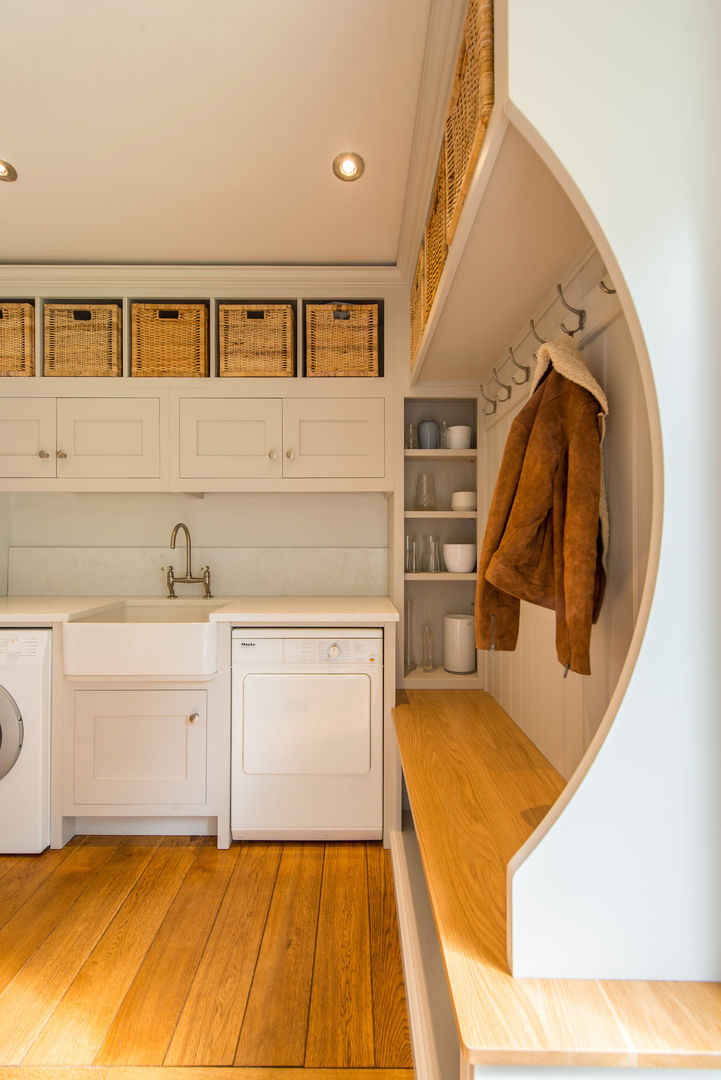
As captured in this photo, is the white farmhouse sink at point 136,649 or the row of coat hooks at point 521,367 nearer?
the row of coat hooks at point 521,367

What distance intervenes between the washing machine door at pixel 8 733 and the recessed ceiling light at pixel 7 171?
74.1 inches

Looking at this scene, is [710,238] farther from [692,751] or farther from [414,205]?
[414,205]

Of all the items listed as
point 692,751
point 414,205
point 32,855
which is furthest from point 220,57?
point 32,855

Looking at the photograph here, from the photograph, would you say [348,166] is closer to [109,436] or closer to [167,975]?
[109,436]

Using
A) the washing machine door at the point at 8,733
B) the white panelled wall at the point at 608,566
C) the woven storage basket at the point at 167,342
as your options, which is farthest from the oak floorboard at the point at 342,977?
the woven storage basket at the point at 167,342

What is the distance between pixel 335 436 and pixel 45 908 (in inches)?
81.3

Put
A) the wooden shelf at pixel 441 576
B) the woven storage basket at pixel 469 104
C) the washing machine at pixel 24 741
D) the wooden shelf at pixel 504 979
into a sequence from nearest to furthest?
the wooden shelf at pixel 504 979 < the woven storage basket at pixel 469 104 < the washing machine at pixel 24 741 < the wooden shelf at pixel 441 576

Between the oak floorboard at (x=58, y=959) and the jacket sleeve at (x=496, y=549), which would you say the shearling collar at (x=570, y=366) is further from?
the oak floorboard at (x=58, y=959)

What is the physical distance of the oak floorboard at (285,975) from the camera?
1.37 m

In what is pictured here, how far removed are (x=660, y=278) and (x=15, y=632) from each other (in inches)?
96.7

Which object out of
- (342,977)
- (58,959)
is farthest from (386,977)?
(58,959)

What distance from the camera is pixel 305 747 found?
2.31 metres

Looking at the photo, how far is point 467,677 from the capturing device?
261 centimetres

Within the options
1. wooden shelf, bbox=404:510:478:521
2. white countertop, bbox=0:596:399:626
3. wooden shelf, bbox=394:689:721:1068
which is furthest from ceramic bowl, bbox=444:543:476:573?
wooden shelf, bbox=394:689:721:1068
